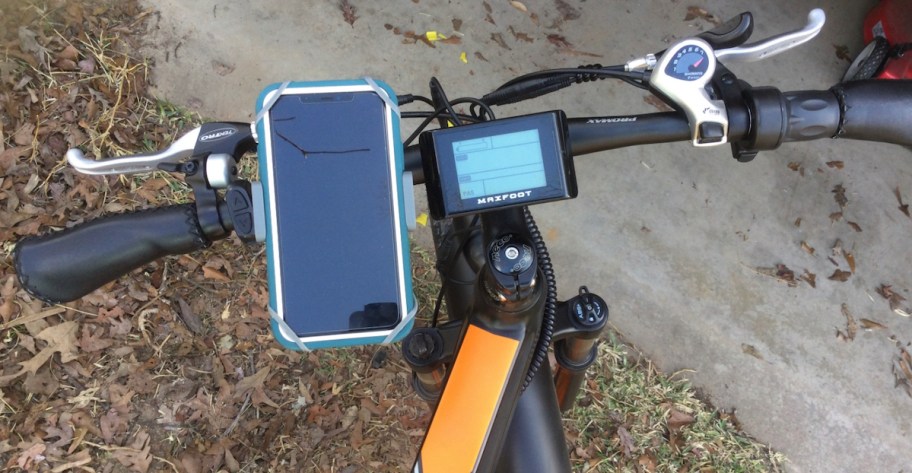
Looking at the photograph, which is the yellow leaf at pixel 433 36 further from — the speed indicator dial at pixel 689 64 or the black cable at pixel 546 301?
the black cable at pixel 546 301

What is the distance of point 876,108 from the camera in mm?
1273

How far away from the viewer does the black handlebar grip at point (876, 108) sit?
127 cm

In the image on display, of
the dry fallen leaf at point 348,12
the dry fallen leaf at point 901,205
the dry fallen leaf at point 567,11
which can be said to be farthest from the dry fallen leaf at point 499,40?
the dry fallen leaf at point 901,205

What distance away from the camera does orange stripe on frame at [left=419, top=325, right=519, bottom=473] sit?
1.05m

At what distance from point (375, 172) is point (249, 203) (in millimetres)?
247

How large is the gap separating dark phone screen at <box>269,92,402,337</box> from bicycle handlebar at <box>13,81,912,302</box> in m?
0.25

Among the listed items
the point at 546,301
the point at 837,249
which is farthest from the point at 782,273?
the point at 546,301

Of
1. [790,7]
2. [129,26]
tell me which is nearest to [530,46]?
[790,7]

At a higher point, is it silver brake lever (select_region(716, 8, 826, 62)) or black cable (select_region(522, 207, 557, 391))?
silver brake lever (select_region(716, 8, 826, 62))

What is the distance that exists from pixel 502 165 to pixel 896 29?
10.9 ft

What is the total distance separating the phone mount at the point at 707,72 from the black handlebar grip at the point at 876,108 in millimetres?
164

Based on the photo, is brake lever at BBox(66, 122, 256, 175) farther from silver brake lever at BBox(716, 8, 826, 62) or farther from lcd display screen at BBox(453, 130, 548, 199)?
silver brake lever at BBox(716, 8, 826, 62)

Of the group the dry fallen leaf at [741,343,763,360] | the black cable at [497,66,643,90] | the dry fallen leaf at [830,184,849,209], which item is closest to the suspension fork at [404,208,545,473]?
the black cable at [497,66,643,90]

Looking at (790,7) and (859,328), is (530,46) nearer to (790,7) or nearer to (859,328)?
(790,7)
